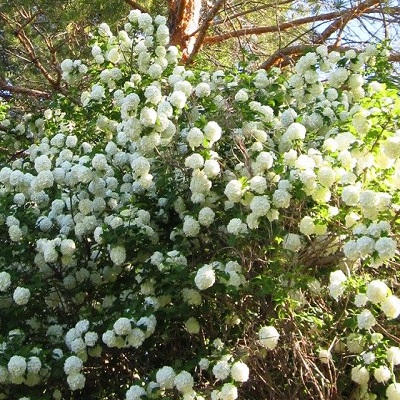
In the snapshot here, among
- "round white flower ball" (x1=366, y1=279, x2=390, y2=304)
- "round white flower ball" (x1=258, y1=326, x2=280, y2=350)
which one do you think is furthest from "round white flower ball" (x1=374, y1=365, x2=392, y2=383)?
"round white flower ball" (x1=258, y1=326, x2=280, y2=350)

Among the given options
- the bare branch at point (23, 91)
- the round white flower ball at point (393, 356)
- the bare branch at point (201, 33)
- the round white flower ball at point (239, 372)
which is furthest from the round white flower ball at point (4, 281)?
the bare branch at point (23, 91)

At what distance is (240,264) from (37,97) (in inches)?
155

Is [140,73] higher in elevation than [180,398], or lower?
higher

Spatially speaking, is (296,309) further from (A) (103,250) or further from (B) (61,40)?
(B) (61,40)

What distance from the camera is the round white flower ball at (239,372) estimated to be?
2.79 meters

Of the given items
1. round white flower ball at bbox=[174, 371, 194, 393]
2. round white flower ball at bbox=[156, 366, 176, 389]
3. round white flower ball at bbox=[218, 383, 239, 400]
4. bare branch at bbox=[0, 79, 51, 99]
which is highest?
round white flower ball at bbox=[218, 383, 239, 400]

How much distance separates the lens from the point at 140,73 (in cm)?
425

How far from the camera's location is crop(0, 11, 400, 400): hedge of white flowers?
2912 mm

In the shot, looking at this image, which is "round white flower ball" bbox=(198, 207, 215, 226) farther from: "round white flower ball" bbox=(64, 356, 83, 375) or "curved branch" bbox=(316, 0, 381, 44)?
"curved branch" bbox=(316, 0, 381, 44)

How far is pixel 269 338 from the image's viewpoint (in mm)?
2926

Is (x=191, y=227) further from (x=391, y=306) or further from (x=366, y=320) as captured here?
(x=391, y=306)

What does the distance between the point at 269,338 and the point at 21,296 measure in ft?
3.86

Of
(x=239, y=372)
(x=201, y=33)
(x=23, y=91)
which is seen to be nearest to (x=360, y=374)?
(x=239, y=372)

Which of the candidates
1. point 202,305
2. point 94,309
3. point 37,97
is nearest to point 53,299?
point 94,309
